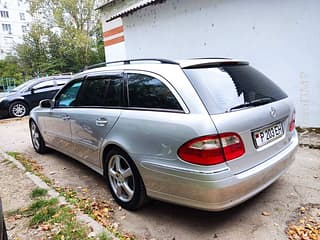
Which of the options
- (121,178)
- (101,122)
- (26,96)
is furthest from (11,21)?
(121,178)

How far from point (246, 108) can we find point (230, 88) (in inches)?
10.4

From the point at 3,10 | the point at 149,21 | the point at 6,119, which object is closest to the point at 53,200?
the point at 149,21

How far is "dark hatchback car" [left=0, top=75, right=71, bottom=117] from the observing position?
11.4 metres

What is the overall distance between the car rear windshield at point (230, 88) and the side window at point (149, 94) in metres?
0.27

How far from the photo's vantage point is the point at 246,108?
109 inches

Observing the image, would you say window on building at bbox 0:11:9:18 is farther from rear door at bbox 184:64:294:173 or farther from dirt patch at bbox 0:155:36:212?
rear door at bbox 184:64:294:173

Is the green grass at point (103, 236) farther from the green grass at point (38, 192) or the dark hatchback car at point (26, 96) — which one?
the dark hatchback car at point (26, 96)

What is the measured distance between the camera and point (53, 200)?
3.45 meters

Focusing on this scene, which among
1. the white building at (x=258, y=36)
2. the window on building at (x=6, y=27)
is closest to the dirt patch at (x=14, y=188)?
the white building at (x=258, y=36)

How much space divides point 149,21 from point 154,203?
22.1ft

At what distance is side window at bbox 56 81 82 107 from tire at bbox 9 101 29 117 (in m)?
7.75

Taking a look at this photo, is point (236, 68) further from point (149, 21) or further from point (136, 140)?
point (149, 21)

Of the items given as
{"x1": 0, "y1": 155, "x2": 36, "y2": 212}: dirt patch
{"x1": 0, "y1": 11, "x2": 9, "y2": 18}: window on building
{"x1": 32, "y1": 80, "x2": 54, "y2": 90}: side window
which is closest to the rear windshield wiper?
{"x1": 0, "y1": 155, "x2": 36, "y2": 212}: dirt patch

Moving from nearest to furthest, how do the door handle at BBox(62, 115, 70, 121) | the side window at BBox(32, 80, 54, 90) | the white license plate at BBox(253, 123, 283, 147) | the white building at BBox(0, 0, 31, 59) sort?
the white license plate at BBox(253, 123, 283, 147)
the door handle at BBox(62, 115, 70, 121)
the side window at BBox(32, 80, 54, 90)
the white building at BBox(0, 0, 31, 59)
